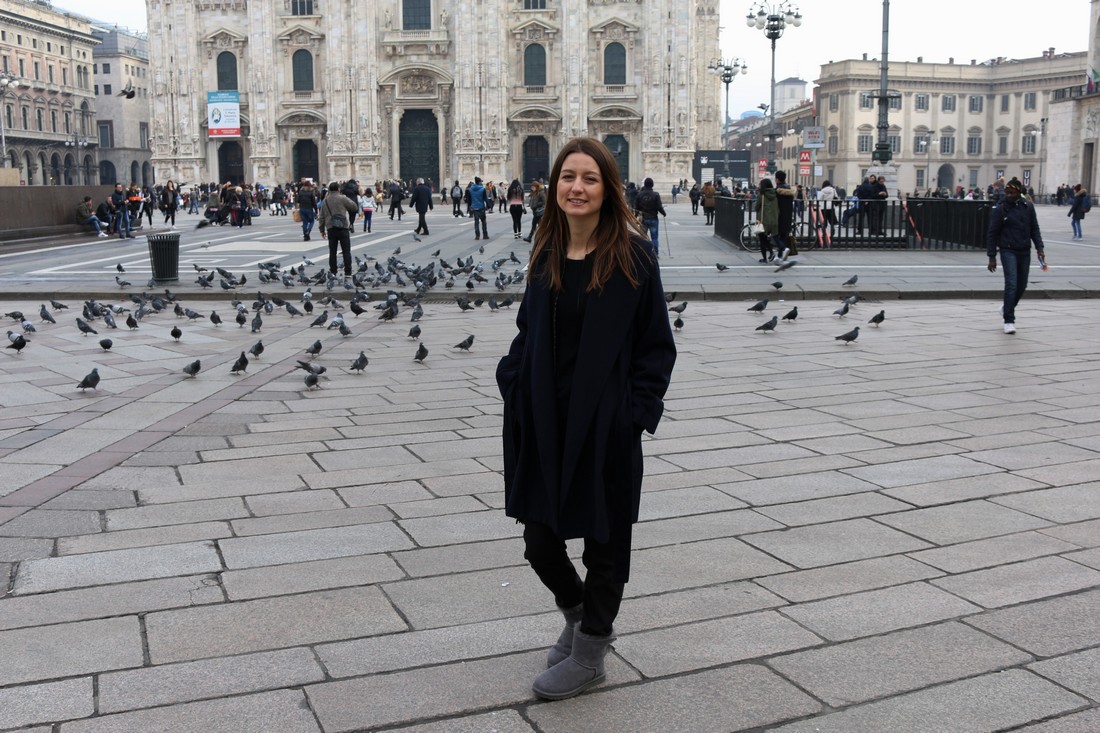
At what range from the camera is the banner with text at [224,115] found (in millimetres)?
54156

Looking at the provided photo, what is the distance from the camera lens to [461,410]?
23.3 ft

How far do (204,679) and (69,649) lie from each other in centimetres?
53

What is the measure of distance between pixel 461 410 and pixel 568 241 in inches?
162

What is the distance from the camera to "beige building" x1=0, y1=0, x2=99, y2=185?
240 feet

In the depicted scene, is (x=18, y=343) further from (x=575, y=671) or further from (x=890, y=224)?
(x=890, y=224)

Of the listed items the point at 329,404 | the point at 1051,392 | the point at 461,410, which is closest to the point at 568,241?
the point at 461,410

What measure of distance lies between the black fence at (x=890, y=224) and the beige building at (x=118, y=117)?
247 ft

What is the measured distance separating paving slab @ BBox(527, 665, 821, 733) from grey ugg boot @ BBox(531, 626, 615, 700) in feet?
0.13

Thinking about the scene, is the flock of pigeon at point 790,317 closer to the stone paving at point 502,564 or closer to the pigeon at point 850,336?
the pigeon at point 850,336

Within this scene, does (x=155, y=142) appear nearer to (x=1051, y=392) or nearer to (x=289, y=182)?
(x=289, y=182)

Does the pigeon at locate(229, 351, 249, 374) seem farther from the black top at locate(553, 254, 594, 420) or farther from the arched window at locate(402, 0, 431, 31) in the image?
the arched window at locate(402, 0, 431, 31)

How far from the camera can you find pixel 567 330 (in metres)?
2.99

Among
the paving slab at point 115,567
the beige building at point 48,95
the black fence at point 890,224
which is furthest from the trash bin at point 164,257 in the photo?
the beige building at point 48,95

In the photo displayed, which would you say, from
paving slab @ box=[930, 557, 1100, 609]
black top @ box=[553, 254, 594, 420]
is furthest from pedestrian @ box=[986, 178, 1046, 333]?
black top @ box=[553, 254, 594, 420]
